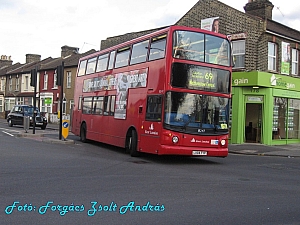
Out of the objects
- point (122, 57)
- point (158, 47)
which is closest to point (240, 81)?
point (122, 57)

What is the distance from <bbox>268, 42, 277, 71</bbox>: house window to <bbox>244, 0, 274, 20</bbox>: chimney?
6.10ft

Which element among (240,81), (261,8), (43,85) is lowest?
(240,81)

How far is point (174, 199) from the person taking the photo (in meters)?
7.60

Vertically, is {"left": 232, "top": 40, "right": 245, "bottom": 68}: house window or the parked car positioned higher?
{"left": 232, "top": 40, "right": 245, "bottom": 68}: house window

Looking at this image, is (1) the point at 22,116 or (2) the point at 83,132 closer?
(2) the point at 83,132

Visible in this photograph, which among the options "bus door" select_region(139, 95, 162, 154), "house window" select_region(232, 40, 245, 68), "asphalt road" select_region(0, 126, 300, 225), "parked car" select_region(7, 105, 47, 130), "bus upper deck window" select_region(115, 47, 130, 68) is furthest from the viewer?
"parked car" select_region(7, 105, 47, 130)

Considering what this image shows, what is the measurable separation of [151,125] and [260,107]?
40.2ft

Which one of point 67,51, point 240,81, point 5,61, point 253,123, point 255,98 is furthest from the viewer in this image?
point 5,61

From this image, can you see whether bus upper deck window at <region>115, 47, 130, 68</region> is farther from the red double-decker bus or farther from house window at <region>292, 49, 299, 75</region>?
house window at <region>292, 49, 299, 75</region>

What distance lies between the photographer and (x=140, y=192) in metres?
8.10

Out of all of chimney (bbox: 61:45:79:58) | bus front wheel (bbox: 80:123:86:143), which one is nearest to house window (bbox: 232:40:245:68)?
bus front wheel (bbox: 80:123:86:143)

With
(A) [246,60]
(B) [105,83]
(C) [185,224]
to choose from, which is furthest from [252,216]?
(A) [246,60]

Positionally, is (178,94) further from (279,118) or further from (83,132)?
(279,118)

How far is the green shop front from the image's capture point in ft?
75.8
